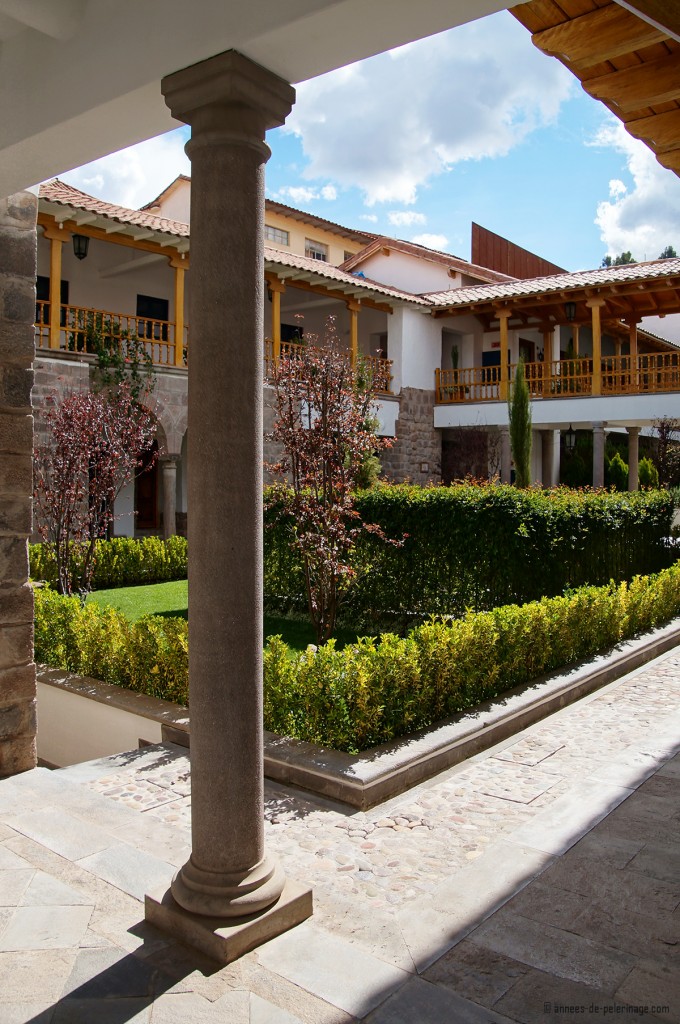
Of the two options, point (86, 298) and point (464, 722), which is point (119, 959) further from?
point (86, 298)

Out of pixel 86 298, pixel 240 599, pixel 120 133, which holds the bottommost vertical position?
pixel 240 599

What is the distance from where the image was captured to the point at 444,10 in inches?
89.4

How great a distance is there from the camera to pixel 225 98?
2.47 metres

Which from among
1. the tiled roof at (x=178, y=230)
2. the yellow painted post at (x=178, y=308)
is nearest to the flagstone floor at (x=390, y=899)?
the tiled roof at (x=178, y=230)

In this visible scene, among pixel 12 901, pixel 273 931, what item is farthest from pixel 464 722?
pixel 12 901

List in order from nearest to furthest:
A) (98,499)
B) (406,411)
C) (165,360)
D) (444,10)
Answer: (444,10), (98,499), (165,360), (406,411)

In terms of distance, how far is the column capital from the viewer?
245cm

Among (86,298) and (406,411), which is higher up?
(86,298)

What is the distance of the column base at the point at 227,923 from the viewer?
2439 millimetres

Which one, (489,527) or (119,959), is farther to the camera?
(489,527)

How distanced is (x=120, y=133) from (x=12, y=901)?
278cm

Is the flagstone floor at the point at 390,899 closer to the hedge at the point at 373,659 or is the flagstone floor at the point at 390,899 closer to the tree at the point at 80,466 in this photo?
the hedge at the point at 373,659

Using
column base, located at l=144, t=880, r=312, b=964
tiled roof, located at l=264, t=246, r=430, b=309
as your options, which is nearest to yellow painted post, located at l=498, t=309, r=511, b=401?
tiled roof, located at l=264, t=246, r=430, b=309

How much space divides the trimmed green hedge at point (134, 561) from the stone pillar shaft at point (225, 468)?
28.4 ft
